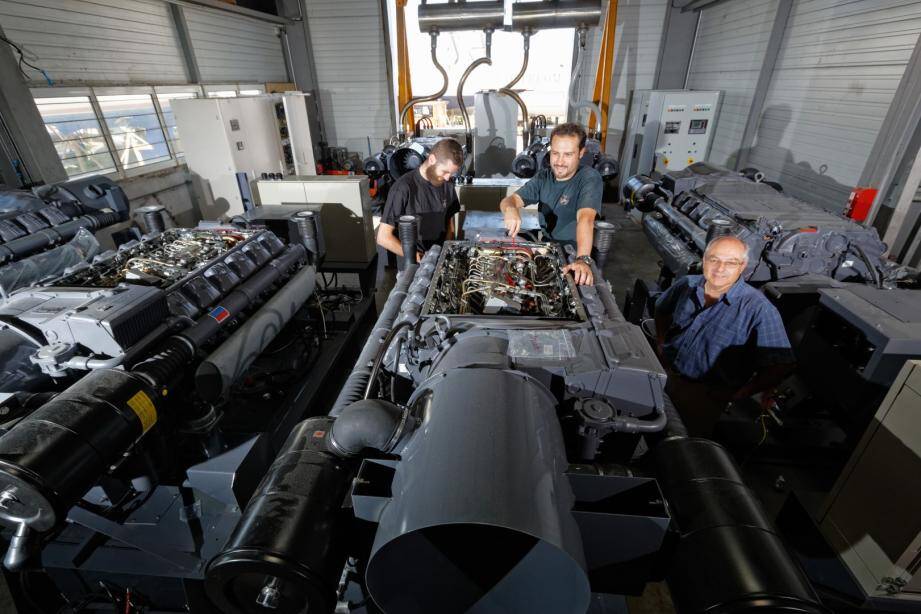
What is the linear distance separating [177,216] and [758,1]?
9.59 meters

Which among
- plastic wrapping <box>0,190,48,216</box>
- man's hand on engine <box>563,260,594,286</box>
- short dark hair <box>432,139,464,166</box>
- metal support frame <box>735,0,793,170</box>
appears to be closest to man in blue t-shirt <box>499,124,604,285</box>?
man's hand on engine <box>563,260,594,286</box>

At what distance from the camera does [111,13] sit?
5.51 meters

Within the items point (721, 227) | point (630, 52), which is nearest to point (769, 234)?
point (721, 227)

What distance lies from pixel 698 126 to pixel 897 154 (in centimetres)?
371

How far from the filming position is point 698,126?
7336 millimetres

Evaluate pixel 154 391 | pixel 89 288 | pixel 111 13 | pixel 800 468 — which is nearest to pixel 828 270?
pixel 800 468

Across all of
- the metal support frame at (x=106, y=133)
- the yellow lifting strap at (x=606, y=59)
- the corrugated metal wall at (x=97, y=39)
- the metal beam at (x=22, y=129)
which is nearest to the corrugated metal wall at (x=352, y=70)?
the corrugated metal wall at (x=97, y=39)

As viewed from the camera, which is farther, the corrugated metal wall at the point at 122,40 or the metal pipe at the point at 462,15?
the corrugated metal wall at the point at 122,40

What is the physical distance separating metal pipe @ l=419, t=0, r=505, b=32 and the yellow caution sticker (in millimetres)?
4272

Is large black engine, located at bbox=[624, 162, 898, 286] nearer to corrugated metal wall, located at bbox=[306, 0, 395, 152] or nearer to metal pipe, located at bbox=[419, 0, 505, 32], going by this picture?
metal pipe, located at bbox=[419, 0, 505, 32]

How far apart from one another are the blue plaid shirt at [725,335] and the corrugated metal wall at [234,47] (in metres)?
8.31

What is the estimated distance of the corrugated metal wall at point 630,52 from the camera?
28.5ft

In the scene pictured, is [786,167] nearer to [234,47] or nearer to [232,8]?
[232,8]

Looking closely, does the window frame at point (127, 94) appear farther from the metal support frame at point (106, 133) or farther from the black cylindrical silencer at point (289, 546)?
the black cylindrical silencer at point (289, 546)
